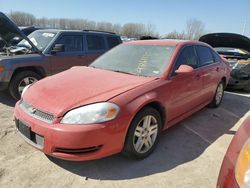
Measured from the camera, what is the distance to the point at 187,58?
4.28 metres

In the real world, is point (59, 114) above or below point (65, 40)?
below

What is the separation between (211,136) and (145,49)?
1.82 meters

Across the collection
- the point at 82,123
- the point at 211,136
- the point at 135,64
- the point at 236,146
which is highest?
the point at 135,64

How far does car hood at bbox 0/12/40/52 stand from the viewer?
5438 millimetres

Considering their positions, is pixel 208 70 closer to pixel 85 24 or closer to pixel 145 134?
pixel 145 134

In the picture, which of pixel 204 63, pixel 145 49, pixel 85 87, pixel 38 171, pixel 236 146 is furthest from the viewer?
pixel 204 63

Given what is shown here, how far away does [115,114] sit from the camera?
2.82 meters

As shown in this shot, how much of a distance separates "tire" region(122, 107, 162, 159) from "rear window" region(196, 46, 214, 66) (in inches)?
75.9

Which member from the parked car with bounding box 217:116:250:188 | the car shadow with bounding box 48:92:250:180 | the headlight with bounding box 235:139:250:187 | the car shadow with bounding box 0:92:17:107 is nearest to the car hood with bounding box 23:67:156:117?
the car shadow with bounding box 48:92:250:180

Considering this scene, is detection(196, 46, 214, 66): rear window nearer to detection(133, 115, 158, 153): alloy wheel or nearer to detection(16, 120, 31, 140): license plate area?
detection(133, 115, 158, 153): alloy wheel

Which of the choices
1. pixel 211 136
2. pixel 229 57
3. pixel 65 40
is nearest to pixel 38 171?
pixel 211 136

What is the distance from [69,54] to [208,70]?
11.3 feet

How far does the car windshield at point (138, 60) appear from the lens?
378 centimetres

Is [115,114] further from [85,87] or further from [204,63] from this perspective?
[204,63]
